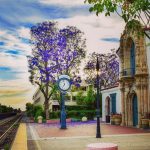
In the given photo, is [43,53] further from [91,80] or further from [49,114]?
[91,80]

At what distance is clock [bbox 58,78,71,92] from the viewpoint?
3125 cm

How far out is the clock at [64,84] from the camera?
31.2 meters

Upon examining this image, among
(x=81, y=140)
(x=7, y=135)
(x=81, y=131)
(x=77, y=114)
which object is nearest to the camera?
(x=81, y=140)

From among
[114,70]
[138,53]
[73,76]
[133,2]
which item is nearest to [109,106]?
[73,76]

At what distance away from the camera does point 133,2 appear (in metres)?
9.20

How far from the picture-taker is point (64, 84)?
31.4 meters

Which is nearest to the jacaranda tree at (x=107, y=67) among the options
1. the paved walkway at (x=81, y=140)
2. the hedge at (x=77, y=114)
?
the hedge at (x=77, y=114)

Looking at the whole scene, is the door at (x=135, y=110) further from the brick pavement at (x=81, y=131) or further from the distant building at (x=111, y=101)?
the distant building at (x=111, y=101)

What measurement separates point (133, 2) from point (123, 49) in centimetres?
2487

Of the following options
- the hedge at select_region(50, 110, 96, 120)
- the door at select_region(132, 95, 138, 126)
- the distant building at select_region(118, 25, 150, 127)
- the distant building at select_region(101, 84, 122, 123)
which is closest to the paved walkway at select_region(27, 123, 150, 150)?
A: the distant building at select_region(118, 25, 150, 127)

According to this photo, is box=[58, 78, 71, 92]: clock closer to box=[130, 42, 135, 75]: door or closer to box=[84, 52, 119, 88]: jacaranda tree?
box=[130, 42, 135, 75]: door

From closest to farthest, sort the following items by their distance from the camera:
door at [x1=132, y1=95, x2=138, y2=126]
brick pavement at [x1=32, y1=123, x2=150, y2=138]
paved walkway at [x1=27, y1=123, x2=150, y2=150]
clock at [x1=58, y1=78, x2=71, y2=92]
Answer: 1. paved walkway at [x1=27, y1=123, x2=150, y2=150]
2. brick pavement at [x1=32, y1=123, x2=150, y2=138]
3. clock at [x1=58, y1=78, x2=71, y2=92]
4. door at [x1=132, y1=95, x2=138, y2=126]

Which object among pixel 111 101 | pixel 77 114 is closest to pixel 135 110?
pixel 111 101

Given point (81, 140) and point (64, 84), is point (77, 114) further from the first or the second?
point (81, 140)
